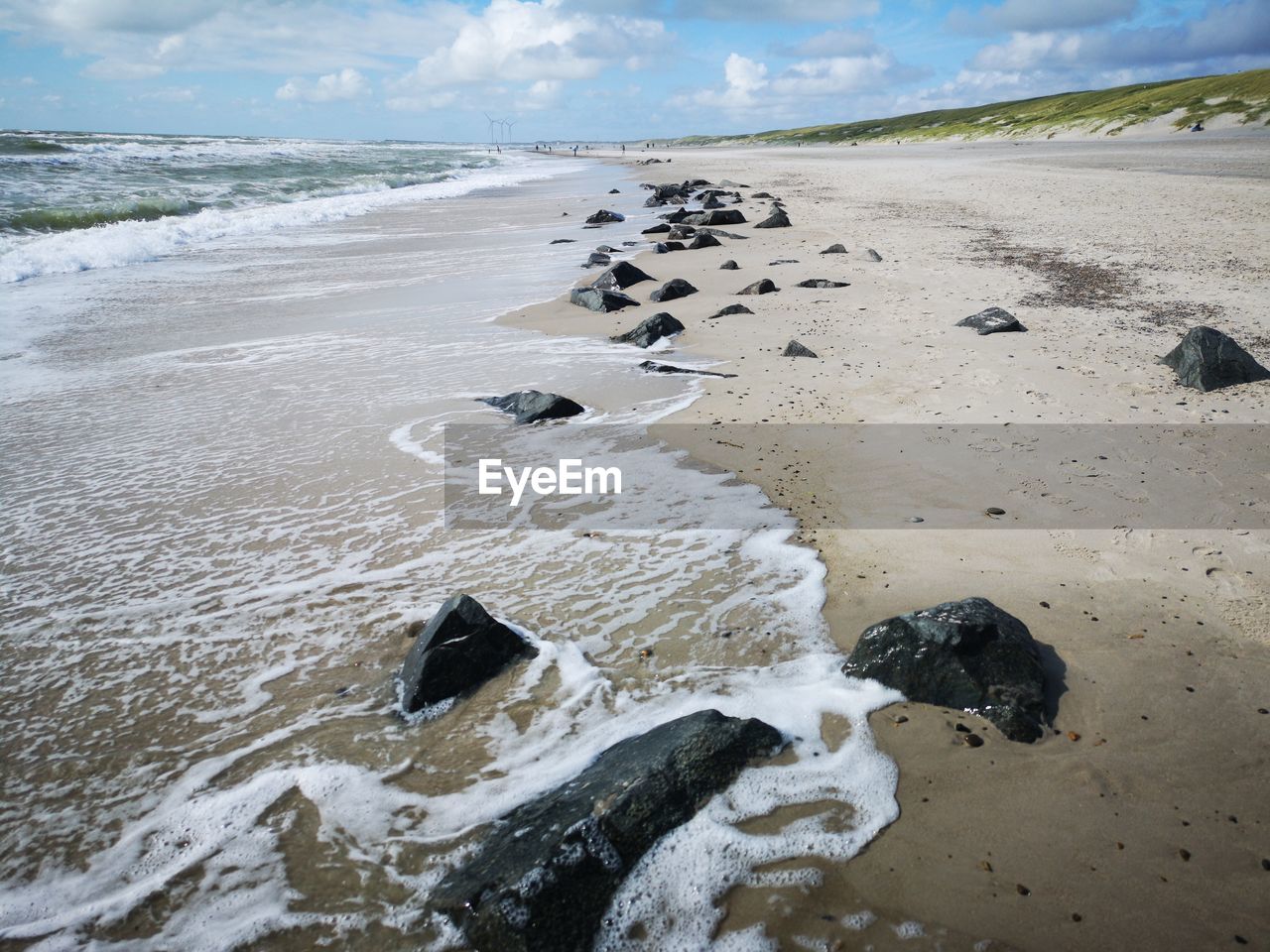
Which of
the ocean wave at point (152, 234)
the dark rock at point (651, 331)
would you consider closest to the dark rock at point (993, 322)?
the dark rock at point (651, 331)

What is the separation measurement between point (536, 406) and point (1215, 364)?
5.83m

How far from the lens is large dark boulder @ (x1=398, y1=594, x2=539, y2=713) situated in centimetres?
319

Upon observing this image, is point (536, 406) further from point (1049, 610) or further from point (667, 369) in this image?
point (1049, 610)

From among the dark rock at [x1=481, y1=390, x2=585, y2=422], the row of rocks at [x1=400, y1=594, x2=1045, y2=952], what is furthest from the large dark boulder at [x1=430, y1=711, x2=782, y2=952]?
the dark rock at [x1=481, y1=390, x2=585, y2=422]

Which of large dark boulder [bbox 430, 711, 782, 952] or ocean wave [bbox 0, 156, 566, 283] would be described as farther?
ocean wave [bbox 0, 156, 566, 283]

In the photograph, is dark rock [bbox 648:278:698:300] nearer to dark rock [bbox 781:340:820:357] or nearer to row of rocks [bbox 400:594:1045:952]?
dark rock [bbox 781:340:820:357]

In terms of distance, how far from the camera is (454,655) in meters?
3.24

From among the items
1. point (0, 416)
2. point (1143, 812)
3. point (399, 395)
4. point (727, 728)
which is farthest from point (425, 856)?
point (0, 416)

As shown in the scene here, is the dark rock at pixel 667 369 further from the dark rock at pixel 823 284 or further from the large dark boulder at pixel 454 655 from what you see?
the large dark boulder at pixel 454 655

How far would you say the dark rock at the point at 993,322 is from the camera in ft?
25.4


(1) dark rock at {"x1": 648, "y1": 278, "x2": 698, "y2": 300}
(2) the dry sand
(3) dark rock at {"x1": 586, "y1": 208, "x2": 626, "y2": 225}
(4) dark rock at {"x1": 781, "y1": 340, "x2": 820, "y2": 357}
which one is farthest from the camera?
(3) dark rock at {"x1": 586, "y1": 208, "x2": 626, "y2": 225}


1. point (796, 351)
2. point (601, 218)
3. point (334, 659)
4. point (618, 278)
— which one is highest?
point (601, 218)

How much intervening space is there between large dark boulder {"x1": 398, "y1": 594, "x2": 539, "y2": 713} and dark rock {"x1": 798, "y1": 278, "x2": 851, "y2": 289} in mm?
8480

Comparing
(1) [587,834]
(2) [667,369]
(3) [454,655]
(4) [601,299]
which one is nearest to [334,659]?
(3) [454,655]
